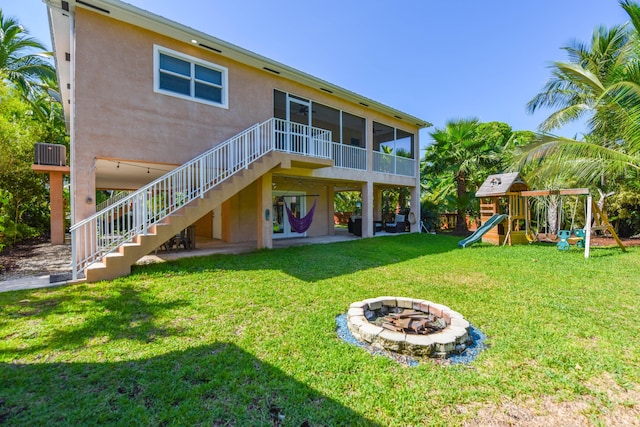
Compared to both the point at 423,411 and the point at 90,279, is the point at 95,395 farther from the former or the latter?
the point at 90,279

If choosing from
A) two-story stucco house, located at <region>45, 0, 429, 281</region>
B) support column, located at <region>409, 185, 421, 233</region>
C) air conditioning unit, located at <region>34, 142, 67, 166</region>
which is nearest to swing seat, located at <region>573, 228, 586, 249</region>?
support column, located at <region>409, 185, 421, 233</region>

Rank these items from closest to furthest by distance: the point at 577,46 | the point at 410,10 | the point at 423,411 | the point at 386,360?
1. the point at 423,411
2. the point at 386,360
3. the point at 577,46
4. the point at 410,10

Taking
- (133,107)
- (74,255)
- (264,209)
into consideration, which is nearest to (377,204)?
(264,209)

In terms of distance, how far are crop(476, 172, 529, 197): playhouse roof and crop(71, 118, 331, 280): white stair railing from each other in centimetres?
725

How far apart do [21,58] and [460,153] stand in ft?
75.3

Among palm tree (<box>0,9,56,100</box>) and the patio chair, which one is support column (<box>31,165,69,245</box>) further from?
the patio chair

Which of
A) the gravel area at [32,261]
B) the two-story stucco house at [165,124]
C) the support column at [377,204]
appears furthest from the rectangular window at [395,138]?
the gravel area at [32,261]

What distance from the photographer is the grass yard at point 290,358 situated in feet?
7.60

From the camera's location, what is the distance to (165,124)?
776 cm

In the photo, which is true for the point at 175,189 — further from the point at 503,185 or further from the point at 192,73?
the point at 503,185

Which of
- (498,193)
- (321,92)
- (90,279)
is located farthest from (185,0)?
(498,193)

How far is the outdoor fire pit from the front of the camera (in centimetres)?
316

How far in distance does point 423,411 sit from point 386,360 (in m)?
0.74

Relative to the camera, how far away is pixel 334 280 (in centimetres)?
609
